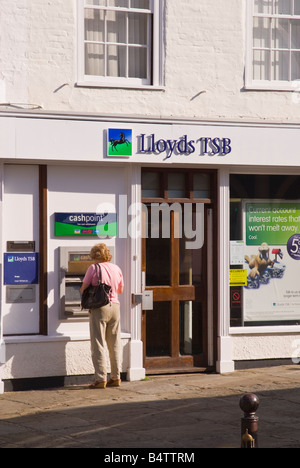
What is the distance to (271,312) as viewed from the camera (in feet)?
42.5

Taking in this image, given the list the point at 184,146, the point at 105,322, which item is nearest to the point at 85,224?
the point at 105,322

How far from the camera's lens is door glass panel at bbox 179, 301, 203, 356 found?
1248 cm

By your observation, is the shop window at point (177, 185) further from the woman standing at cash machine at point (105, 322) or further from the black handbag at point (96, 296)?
the black handbag at point (96, 296)

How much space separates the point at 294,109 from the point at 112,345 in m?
4.37

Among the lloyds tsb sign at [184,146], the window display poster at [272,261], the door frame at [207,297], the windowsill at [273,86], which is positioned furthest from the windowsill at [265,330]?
the windowsill at [273,86]

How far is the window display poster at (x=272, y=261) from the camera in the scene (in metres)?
12.8

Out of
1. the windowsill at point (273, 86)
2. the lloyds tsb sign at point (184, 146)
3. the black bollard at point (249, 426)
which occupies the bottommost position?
the black bollard at point (249, 426)

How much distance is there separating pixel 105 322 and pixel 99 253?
2.95 ft

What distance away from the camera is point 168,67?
12.1 m

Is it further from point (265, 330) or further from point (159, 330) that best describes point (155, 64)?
point (265, 330)

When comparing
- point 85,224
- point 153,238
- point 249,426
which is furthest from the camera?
point 153,238

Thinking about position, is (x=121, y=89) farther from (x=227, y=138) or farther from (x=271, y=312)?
(x=271, y=312)

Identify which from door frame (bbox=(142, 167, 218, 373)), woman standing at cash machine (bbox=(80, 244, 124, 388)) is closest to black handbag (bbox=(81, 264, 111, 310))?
woman standing at cash machine (bbox=(80, 244, 124, 388))

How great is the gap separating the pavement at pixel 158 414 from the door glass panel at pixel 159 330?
1.27 feet
